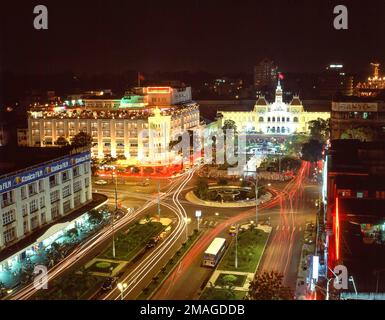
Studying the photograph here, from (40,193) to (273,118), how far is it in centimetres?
3398

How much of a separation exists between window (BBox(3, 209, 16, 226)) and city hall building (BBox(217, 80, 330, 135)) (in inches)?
1334

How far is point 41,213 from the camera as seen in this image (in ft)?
61.5

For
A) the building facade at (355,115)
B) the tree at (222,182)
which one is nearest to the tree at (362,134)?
the building facade at (355,115)

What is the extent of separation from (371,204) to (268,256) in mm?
4089

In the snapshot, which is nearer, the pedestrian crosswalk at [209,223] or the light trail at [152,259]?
the light trail at [152,259]

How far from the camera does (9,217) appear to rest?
16.9m

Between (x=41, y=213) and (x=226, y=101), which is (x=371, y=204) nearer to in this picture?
(x=41, y=213)

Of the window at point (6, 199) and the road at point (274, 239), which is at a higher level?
the window at point (6, 199)

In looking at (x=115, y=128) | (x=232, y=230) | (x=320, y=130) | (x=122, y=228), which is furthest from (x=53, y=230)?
(x=320, y=130)

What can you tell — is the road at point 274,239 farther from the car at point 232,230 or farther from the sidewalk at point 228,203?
the sidewalk at point 228,203

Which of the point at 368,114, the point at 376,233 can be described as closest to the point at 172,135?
the point at 368,114

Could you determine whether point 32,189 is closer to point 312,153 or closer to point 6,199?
point 6,199

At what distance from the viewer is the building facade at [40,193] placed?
1677cm

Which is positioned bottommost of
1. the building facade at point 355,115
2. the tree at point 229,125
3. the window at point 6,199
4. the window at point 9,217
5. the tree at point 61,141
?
the window at point 9,217
